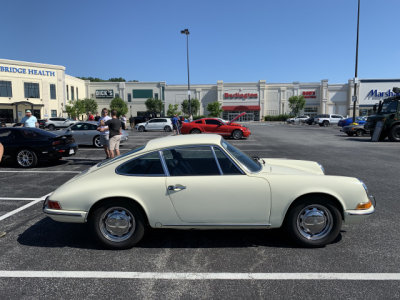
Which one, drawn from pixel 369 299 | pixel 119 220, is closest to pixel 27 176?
pixel 119 220

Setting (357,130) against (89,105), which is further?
(89,105)

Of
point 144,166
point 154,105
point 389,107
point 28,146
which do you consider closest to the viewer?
point 144,166

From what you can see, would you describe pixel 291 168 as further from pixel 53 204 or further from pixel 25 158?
pixel 25 158

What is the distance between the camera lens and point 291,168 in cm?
408

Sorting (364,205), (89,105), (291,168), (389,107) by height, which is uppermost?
(89,105)

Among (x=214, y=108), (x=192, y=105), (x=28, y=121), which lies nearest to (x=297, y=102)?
(x=214, y=108)

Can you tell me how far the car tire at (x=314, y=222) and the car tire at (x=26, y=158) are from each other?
8.33m

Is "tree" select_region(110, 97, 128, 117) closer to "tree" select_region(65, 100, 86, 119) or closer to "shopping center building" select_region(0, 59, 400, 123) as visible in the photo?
"shopping center building" select_region(0, 59, 400, 123)

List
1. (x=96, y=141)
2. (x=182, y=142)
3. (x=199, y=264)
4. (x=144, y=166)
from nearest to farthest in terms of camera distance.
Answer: (x=199, y=264), (x=144, y=166), (x=182, y=142), (x=96, y=141)

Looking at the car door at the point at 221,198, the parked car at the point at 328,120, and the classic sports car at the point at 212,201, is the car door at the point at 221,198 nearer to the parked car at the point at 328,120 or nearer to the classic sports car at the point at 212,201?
the classic sports car at the point at 212,201

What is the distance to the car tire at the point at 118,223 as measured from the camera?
3.51m

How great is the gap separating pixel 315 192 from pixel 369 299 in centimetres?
119

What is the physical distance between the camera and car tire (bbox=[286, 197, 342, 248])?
348 centimetres

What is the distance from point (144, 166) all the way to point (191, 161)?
60 cm
